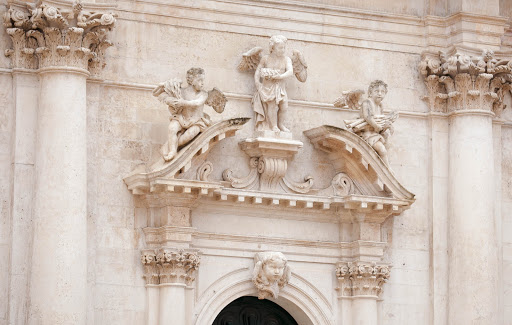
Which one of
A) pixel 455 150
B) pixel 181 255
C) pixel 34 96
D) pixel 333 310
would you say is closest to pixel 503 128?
pixel 455 150

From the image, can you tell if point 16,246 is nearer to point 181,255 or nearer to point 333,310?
point 181,255

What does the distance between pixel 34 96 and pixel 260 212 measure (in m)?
3.20

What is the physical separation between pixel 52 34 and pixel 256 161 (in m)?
3.04

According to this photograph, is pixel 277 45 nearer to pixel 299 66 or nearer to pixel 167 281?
pixel 299 66

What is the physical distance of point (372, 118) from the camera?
20.1 metres

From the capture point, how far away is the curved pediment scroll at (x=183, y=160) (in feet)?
61.8

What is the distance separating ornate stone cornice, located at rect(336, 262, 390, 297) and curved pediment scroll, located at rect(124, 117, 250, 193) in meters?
2.35

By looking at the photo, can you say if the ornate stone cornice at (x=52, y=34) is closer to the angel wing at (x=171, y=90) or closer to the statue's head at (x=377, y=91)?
the angel wing at (x=171, y=90)

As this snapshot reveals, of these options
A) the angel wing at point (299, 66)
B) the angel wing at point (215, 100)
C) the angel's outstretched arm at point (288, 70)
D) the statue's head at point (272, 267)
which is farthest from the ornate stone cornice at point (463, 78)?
the statue's head at point (272, 267)

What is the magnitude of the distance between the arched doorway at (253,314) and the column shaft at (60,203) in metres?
2.30

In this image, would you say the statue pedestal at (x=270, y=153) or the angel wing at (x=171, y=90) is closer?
the angel wing at (x=171, y=90)

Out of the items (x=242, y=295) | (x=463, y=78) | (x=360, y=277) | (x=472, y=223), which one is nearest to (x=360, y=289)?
(x=360, y=277)

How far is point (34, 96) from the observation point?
741 inches

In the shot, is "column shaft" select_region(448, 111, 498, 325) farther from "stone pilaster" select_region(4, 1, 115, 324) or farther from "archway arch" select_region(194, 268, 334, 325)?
"stone pilaster" select_region(4, 1, 115, 324)
